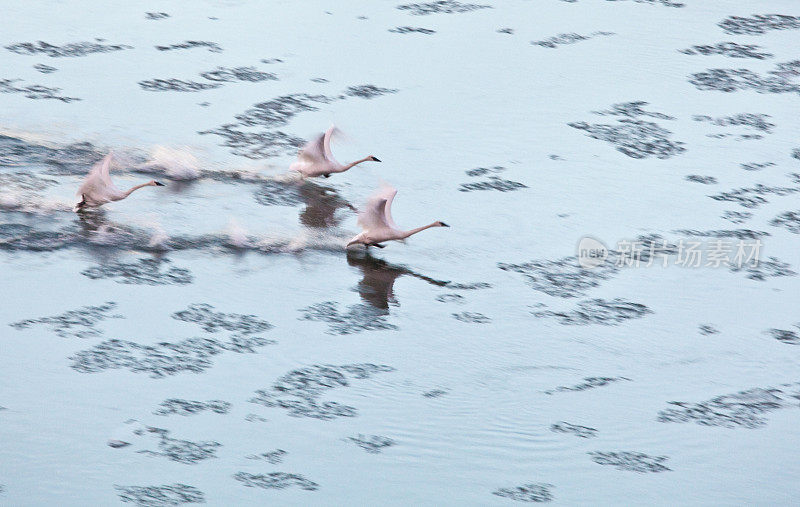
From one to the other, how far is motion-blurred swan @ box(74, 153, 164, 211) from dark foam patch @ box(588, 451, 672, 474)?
→ 2.84 m

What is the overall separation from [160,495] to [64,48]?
5238 millimetres

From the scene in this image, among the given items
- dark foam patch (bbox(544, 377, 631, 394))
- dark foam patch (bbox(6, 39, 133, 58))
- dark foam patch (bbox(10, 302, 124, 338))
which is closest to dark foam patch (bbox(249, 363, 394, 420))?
dark foam patch (bbox(544, 377, 631, 394))

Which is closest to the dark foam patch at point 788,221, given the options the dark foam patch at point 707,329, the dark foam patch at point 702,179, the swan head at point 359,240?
the dark foam patch at point 702,179

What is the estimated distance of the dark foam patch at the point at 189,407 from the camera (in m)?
5.23

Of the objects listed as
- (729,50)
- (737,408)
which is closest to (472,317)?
(737,408)

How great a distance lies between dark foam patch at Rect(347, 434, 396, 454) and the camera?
513 cm

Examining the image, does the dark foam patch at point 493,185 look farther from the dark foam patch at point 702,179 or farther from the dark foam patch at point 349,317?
the dark foam patch at point 349,317

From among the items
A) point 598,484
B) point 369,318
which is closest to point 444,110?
point 369,318

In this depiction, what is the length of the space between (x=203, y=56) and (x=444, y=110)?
1890 mm

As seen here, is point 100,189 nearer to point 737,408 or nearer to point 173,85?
point 173,85

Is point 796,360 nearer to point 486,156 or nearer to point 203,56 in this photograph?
point 486,156

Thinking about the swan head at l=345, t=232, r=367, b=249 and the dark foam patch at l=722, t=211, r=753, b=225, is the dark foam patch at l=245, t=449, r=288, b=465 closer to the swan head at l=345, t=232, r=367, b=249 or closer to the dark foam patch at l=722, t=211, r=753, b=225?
the swan head at l=345, t=232, r=367, b=249

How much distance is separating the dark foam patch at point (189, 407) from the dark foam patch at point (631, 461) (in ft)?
5.09

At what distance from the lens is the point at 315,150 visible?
23.7ft
